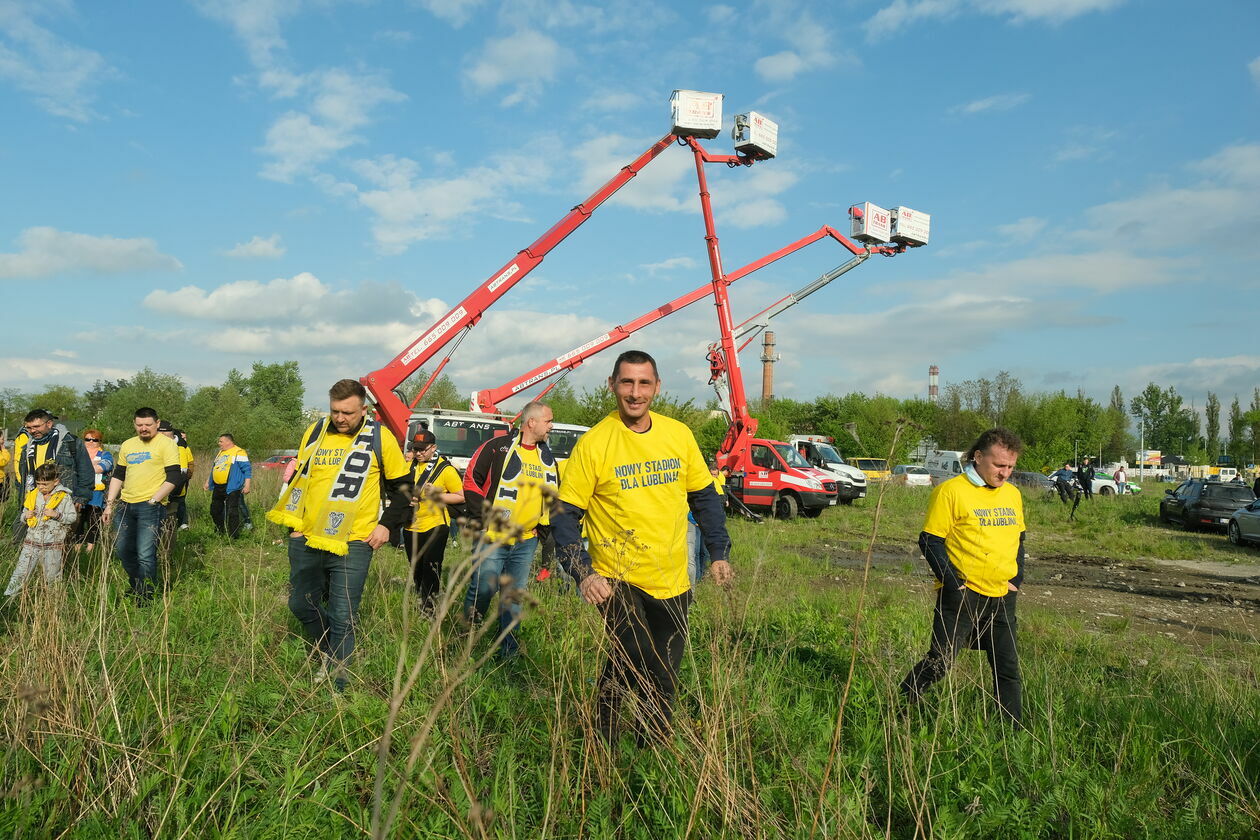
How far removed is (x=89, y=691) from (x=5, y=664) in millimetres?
449

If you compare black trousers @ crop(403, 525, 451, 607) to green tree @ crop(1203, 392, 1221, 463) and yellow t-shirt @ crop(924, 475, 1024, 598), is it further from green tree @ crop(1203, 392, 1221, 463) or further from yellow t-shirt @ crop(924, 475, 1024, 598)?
green tree @ crop(1203, 392, 1221, 463)

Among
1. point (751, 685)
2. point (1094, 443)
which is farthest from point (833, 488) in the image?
point (1094, 443)

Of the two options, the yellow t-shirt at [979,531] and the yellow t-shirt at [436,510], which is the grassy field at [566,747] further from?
the yellow t-shirt at [436,510]

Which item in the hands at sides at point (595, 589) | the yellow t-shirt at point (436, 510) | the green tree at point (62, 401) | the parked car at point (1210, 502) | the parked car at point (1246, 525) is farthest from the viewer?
the green tree at point (62, 401)

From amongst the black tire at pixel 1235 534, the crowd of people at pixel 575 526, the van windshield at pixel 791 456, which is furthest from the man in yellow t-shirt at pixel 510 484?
the black tire at pixel 1235 534

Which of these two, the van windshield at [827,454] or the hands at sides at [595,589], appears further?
the van windshield at [827,454]

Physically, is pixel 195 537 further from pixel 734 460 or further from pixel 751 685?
pixel 734 460

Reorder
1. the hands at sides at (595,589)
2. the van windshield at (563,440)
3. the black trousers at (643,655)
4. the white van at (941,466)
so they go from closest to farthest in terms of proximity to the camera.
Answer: the hands at sides at (595,589)
the black trousers at (643,655)
the van windshield at (563,440)
the white van at (941,466)

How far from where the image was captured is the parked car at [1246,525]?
1544 centimetres

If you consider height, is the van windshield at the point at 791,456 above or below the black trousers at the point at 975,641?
above

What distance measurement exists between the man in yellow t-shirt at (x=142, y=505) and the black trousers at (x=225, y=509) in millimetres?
5200

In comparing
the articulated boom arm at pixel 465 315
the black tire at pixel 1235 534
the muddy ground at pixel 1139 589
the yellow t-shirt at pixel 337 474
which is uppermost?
the articulated boom arm at pixel 465 315

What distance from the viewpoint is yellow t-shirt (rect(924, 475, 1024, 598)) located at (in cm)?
405

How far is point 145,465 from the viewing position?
6461 millimetres
